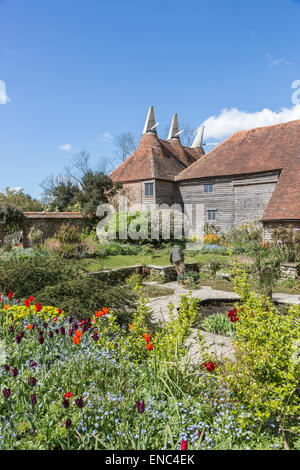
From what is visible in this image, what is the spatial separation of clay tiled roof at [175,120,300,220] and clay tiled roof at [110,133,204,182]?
1.56 metres

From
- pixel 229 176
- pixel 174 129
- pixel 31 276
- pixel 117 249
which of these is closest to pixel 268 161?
pixel 229 176

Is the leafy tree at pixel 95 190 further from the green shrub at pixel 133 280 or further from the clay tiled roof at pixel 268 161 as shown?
the green shrub at pixel 133 280

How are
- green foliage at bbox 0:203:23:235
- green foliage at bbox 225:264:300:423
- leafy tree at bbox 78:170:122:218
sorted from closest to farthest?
1. green foliage at bbox 225:264:300:423
2. green foliage at bbox 0:203:23:235
3. leafy tree at bbox 78:170:122:218

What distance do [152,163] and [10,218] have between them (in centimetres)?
1254

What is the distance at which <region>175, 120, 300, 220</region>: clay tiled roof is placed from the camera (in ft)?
53.0

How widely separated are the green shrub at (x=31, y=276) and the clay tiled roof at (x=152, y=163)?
709 inches

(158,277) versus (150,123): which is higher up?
(150,123)

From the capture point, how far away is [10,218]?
14.9 m

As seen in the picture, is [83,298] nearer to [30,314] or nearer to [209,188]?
[30,314]

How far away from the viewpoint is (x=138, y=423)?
2004 mm

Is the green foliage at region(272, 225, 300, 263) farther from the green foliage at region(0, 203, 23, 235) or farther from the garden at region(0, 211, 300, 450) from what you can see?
the green foliage at region(0, 203, 23, 235)

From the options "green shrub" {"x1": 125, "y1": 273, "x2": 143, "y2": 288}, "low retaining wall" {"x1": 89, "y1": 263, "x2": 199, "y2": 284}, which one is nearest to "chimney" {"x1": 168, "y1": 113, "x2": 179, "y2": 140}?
"low retaining wall" {"x1": 89, "y1": 263, "x2": 199, "y2": 284}
